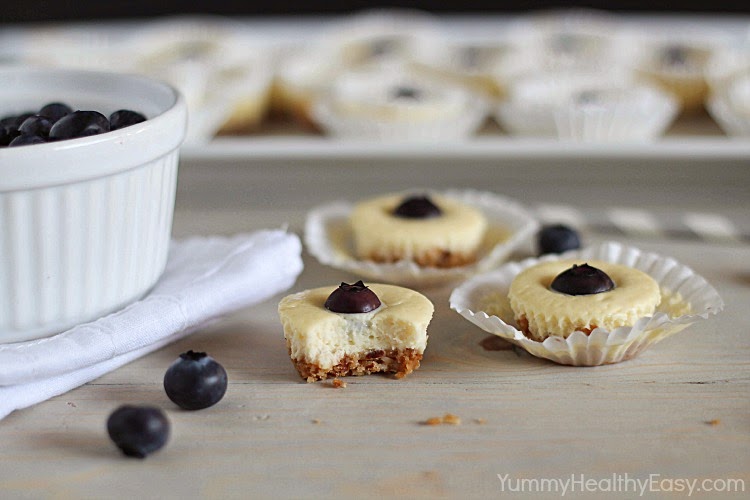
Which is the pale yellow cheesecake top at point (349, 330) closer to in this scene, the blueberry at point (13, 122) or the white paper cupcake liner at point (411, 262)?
the white paper cupcake liner at point (411, 262)

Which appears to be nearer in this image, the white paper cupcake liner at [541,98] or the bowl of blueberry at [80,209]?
the bowl of blueberry at [80,209]

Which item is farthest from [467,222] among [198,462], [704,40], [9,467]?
[704,40]

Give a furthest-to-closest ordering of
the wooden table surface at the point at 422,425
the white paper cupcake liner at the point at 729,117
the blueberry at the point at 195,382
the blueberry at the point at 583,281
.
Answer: the white paper cupcake liner at the point at 729,117 < the blueberry at the point at 583,281 < the blueberry at the point at 195,382 < the wooden table surface at the point at 422,425

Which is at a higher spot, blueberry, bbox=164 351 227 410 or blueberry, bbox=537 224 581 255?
blueberry, bbox=537 224 581 255

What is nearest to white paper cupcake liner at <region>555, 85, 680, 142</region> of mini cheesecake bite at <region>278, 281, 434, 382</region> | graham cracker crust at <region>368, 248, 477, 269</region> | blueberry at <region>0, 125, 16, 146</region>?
graham cracker crust at <region>368, 248, 477, 269</region>

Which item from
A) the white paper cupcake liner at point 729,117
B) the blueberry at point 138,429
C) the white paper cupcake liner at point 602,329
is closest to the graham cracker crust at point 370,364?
the white paper cupcake liner at point 602,329

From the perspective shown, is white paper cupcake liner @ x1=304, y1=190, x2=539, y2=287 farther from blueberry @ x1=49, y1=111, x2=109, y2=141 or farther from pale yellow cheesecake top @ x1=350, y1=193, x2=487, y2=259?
blueberry @ x1=49, y1=111, x2=109, y2=141

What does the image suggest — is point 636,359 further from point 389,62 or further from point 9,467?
point 389,62
